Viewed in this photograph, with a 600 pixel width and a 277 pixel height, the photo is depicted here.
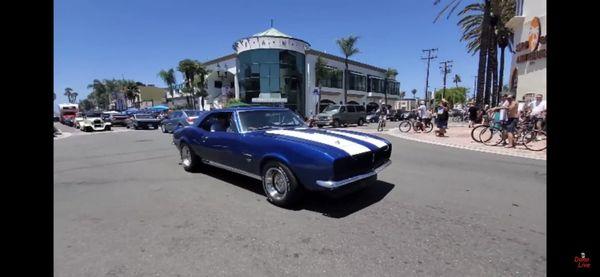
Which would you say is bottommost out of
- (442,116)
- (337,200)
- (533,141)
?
(337,200)

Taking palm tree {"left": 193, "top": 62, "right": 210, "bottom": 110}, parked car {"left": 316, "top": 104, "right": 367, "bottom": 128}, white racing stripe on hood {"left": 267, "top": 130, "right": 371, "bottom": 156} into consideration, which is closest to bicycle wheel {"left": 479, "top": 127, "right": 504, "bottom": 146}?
white racing stripe on hood {"left": 267, "top": 130, "right": 371, "bottom": 156}

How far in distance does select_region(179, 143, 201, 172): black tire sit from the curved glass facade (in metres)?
33.3

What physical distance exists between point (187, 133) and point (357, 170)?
4.23 metres

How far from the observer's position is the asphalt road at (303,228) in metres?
2.90

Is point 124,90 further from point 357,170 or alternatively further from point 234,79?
point 357,170

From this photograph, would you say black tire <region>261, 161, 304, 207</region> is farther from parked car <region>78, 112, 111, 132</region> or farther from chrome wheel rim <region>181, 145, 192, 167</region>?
parked car <region>78, 112, 111, 132</region>

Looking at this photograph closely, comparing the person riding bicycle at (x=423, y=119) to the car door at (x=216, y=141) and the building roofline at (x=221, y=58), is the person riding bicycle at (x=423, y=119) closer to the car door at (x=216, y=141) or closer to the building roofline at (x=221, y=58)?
the car door at (x=216, y=141)

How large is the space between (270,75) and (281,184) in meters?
36.5

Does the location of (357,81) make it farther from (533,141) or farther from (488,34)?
(533,141)

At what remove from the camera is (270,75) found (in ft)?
131

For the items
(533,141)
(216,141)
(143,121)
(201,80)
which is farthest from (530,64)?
(201,80)
